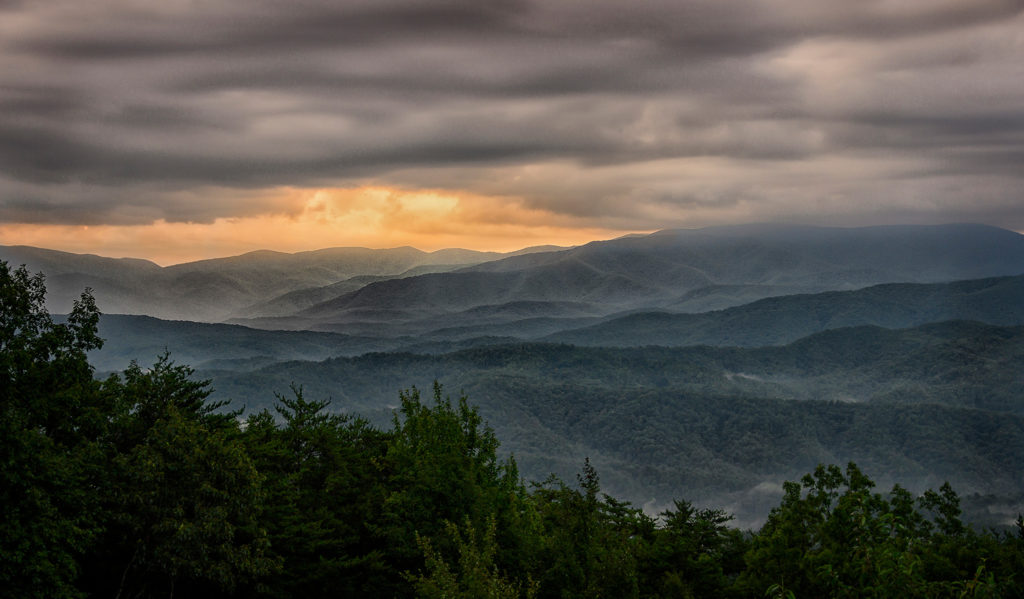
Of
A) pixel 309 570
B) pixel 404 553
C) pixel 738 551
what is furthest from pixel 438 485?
pixel 738 551

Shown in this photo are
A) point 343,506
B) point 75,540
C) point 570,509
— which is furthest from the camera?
point 343,506

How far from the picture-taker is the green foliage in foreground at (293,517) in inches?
1363

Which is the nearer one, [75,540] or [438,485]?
[75,540]

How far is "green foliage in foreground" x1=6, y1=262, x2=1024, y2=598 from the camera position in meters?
34.6

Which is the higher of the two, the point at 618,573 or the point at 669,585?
the point at 618,573

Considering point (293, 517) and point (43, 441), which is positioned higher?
point (43, 441)

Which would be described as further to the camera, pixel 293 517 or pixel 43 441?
pixel 293 517

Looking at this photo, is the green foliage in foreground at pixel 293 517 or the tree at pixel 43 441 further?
the green foliage in foreground at pixel 293 517

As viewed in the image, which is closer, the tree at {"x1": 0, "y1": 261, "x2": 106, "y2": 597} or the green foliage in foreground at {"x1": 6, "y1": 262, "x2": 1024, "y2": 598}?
the tree at {"x1": 0, "y1": 261, "x2": 106, "y2": 597}

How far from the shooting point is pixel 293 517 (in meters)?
47.8

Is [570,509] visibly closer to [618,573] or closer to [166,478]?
[618,573]

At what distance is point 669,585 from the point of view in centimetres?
4656

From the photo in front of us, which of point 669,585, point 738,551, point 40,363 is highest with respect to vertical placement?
point 40,363

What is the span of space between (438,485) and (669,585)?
46.0 ft
